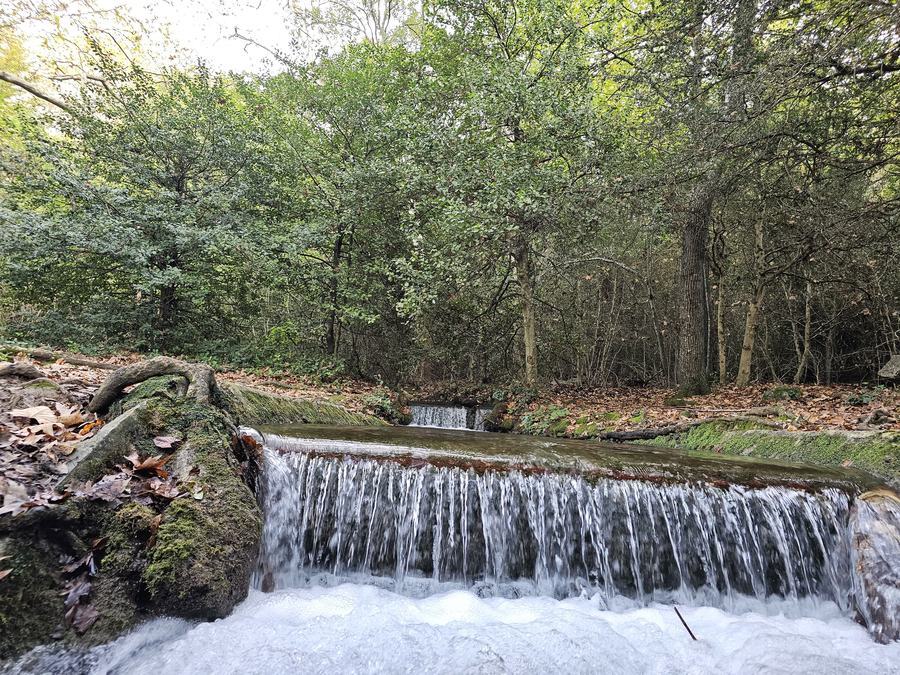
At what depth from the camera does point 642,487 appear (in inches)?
172

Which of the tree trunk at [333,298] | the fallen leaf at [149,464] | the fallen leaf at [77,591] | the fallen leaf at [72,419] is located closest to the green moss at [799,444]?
the fallen leaf at [149,464]

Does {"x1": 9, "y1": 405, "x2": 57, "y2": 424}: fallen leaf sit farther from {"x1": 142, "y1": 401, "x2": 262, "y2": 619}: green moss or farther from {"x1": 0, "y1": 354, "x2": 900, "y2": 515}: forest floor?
{"x1": 142, "y1": 401, "x2": 262, "y2": 619}: green moss

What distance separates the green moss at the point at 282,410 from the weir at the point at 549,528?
1784 mm

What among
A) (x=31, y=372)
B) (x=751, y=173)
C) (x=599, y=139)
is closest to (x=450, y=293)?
(x=599, y=139)

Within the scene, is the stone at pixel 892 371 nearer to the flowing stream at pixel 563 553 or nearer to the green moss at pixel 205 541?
the flowing stream at pixel 563 553

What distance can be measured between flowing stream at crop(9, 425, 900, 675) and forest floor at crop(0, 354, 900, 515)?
1.45m

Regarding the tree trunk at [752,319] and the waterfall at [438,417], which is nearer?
the tree trunk at [752,319]

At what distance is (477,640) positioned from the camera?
292 centimetres

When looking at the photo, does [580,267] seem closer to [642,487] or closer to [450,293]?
[450,293]

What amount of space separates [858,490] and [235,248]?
12.1m

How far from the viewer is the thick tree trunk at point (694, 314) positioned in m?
9.75

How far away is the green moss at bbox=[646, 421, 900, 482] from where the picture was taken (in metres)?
5.03

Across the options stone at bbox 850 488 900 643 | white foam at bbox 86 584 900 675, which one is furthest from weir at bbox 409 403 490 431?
stone at bbox 850 488 900 643

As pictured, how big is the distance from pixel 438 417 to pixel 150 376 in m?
7.91
